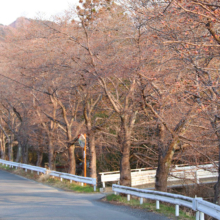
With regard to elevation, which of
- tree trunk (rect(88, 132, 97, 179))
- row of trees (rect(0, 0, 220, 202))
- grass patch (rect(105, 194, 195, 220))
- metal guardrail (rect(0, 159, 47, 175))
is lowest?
grass patch (rect(105, 194, 195, 220))

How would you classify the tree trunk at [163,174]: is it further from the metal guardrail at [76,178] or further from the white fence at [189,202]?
the metal guardrail at [76,178]

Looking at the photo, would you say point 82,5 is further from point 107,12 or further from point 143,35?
point 143,35

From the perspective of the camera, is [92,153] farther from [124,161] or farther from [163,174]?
[163,174]

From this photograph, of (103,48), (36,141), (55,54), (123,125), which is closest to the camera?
(103,48)

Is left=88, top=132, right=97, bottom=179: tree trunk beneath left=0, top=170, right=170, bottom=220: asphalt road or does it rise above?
above

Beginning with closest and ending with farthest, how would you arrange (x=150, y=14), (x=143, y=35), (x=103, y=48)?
(x=150, y=14), (x=143, y=35), (x=103, y=48)

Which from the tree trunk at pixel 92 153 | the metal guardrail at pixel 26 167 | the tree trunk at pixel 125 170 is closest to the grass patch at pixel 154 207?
the tree trunk at pixel 125 170

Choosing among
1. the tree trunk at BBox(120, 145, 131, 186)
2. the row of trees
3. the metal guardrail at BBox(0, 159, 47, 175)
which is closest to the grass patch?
the row of trees

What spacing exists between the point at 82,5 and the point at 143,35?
416 centimetres

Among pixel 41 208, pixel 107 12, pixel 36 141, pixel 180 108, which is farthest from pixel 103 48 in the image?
pixel 36 141

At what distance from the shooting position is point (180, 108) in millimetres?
10805

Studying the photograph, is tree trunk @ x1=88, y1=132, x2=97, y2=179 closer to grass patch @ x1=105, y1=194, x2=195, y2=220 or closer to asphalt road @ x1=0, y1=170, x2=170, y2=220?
asphalt road @ x1=0, y1=170, x2=170, y2=220

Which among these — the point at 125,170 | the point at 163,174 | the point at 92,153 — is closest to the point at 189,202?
the point at 163,174

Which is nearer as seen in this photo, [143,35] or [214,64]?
[214,64]
